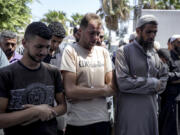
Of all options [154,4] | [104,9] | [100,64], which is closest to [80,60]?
[100,64]

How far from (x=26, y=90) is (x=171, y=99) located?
2525 mm

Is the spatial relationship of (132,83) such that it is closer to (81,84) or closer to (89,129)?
(81,84)

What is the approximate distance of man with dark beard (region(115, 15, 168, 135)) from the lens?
104 inches

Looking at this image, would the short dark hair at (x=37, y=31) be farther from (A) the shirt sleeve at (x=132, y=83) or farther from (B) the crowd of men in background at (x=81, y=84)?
(A) the shirt sleeve at (x=132, y=83)

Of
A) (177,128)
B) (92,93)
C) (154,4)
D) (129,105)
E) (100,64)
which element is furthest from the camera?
(154,4)

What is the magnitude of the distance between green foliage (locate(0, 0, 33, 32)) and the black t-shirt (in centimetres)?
813

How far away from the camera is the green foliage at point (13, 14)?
30.7ft

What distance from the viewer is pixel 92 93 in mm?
2307

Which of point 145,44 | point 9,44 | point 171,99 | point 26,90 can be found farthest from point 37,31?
point 171,99

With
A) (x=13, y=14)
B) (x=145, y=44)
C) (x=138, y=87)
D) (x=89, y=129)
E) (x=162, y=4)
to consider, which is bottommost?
(x=89, y=129)

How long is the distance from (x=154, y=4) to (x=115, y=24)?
5.19m

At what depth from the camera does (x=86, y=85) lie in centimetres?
240

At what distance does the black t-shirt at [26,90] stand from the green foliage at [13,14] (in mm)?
8134

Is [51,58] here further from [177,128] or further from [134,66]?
[177,128]
